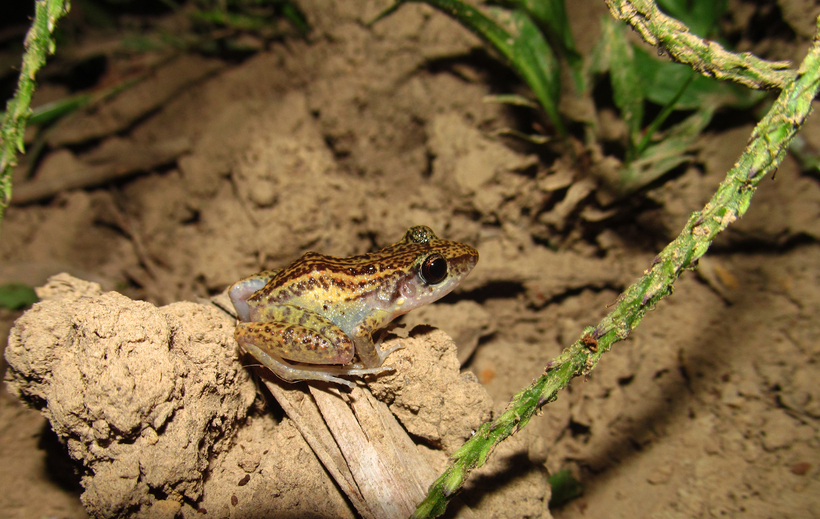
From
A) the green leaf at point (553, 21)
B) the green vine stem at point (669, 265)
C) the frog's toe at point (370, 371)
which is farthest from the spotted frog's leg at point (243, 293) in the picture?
the green leaf at point (553, 21)

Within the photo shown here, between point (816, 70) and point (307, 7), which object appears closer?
point (816, 70)

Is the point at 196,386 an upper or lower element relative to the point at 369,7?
lower

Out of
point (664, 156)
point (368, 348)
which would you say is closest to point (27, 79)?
point (368, 348)

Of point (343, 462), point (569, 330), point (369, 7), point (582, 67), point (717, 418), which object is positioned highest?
point (369, 7)

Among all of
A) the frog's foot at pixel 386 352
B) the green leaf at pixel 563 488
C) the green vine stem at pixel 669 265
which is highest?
the frog's foot at pixel 386 352

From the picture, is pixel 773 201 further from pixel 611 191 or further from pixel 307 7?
pixel 307 7

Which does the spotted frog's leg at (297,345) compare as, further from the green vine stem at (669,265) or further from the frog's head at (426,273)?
the green vine stem at (669,265)

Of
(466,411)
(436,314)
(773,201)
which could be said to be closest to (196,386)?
(466,411)

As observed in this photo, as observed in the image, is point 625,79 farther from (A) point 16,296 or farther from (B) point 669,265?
(A) point 16,296

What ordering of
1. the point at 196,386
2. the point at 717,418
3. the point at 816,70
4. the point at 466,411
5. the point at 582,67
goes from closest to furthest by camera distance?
the point at 816,70 < the point at 196,386 < the point at 466,411 < the point at 717,418 < the point at 582,67
